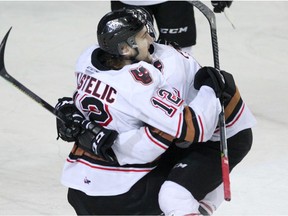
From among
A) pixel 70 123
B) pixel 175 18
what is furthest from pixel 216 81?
pixel 175 18

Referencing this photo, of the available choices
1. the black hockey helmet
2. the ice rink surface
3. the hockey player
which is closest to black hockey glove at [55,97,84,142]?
the black hockey helmet

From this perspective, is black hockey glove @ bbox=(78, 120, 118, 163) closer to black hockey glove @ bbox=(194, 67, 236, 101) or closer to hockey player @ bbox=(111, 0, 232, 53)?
black hockey glove @ bbox=(194, 67, 236, 101)

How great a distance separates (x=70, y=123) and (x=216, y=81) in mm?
459

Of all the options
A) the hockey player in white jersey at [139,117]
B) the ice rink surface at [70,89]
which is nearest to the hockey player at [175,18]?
the ice rink surface at [70,89]

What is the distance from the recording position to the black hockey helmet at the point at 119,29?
246 centimetres

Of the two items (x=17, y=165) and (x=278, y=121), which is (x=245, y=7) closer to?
(x=278, y=121)

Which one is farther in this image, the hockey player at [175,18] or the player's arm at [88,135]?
the hockey player at [175,18]

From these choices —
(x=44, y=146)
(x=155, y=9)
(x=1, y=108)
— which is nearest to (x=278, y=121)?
(x=155, y=9)

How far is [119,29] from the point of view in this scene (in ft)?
8.08

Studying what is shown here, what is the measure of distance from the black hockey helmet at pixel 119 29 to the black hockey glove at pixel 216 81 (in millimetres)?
213

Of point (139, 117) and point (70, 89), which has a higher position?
point (139, 117)

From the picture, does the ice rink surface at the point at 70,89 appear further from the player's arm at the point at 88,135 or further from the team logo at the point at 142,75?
the team logo at the point at 142,75

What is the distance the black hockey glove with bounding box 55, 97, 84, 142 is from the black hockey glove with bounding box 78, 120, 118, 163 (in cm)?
2

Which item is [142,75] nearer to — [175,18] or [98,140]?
[98,140]
